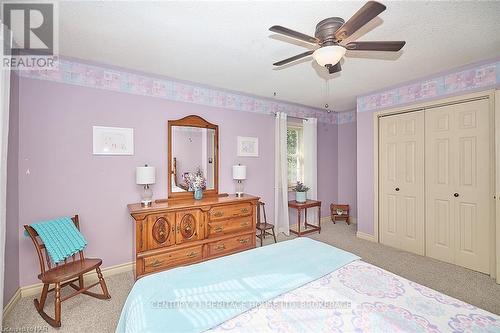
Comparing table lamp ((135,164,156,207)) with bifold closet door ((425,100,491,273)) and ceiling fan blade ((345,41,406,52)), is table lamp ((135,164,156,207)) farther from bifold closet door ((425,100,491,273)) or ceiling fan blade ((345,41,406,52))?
bifold closet door ((425,100,491,273))

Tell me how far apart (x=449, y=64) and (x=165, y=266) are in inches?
171

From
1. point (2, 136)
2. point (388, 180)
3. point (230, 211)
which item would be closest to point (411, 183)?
point (388, 180)

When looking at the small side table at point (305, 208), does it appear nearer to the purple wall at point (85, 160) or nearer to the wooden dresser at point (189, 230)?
the wooden dresser at point (189, 230)

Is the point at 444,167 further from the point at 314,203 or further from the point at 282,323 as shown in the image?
the point at 282,323

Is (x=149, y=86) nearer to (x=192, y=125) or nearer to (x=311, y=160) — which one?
(x=192, y=125)

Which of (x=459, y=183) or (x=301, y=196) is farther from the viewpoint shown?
(x=301, y=196)

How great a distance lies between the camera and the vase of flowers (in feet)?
11.1

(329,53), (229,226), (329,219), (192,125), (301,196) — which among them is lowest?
(329,219)

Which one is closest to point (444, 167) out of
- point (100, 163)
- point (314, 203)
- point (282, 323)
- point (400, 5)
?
point (314, 203)

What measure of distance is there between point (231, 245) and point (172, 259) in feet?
2.78

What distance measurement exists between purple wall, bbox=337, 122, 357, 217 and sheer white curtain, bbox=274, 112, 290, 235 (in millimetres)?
1805

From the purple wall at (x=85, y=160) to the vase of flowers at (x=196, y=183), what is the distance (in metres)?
0.36

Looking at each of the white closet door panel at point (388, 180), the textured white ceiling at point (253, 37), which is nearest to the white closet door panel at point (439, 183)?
the white closet door panel at point (388, 180)

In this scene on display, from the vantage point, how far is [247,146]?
4.05m
